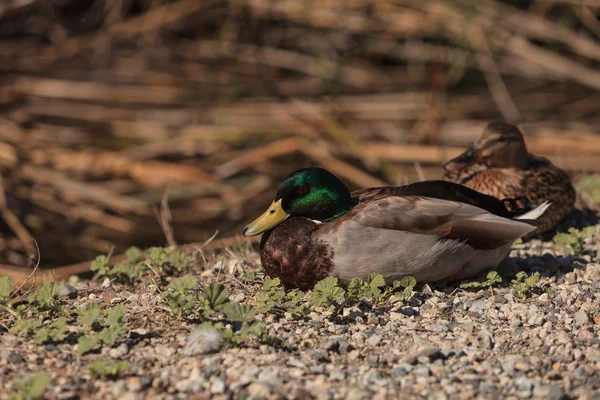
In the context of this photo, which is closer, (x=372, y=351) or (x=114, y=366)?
(x=114, y=366)

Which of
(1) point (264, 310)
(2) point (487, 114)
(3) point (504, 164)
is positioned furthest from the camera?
(2) point (487, 114)

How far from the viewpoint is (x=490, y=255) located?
13.1ft

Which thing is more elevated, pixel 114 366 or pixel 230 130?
pixel 114 366

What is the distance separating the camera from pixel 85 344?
9.64 ft

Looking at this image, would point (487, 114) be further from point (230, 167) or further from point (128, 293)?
point (128, 293)

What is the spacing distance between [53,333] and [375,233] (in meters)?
1.40

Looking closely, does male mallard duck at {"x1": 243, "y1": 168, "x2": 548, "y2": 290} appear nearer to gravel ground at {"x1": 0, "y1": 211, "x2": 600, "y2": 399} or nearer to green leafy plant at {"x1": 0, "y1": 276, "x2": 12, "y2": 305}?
gravel ground at {"x1": 0, "y1": 211, "x2": 600, "y2": 399}

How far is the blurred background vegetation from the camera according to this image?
7172mm

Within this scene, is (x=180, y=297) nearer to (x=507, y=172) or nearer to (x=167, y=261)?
(x=167, y=261)

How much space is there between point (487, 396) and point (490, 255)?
1.34 meters

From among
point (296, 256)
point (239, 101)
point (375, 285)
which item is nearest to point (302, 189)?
point (296, 256)

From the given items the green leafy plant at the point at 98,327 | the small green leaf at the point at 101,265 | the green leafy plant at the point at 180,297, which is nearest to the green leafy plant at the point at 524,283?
the green leafy plant at the point at 180,297

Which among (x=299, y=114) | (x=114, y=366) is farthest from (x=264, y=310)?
(x=299, y=114)

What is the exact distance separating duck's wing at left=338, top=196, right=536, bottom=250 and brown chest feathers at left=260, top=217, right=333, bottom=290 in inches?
5.3
